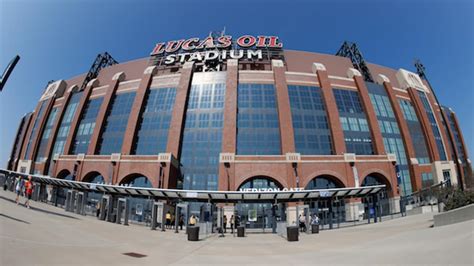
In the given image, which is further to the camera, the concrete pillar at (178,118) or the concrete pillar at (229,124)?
the concrete pillar at (178,118)

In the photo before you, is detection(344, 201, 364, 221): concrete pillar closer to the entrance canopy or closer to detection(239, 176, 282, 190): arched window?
the entrance canopy

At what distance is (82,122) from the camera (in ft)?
156

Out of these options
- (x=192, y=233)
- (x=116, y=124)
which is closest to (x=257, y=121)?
(x=116, y=124)

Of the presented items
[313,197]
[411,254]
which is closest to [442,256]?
[411,254]

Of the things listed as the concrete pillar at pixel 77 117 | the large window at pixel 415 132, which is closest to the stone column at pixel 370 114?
the large window at pixel 415 132

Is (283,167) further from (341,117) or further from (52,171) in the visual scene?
(52,171)

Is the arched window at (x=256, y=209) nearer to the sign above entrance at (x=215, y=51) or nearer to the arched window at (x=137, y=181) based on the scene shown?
the arched window at (x=137, y=181)

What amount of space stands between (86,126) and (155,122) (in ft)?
48.4

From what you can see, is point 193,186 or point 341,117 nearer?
point 193,186

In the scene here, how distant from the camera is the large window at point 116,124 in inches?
1672

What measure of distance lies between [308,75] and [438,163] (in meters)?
26.8

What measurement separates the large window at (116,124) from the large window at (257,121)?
64.7 feet

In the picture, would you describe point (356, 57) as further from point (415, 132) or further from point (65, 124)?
point (65, 124)

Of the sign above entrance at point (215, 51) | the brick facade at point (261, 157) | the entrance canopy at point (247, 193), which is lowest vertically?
the entrance canopy at point (247, 193)
